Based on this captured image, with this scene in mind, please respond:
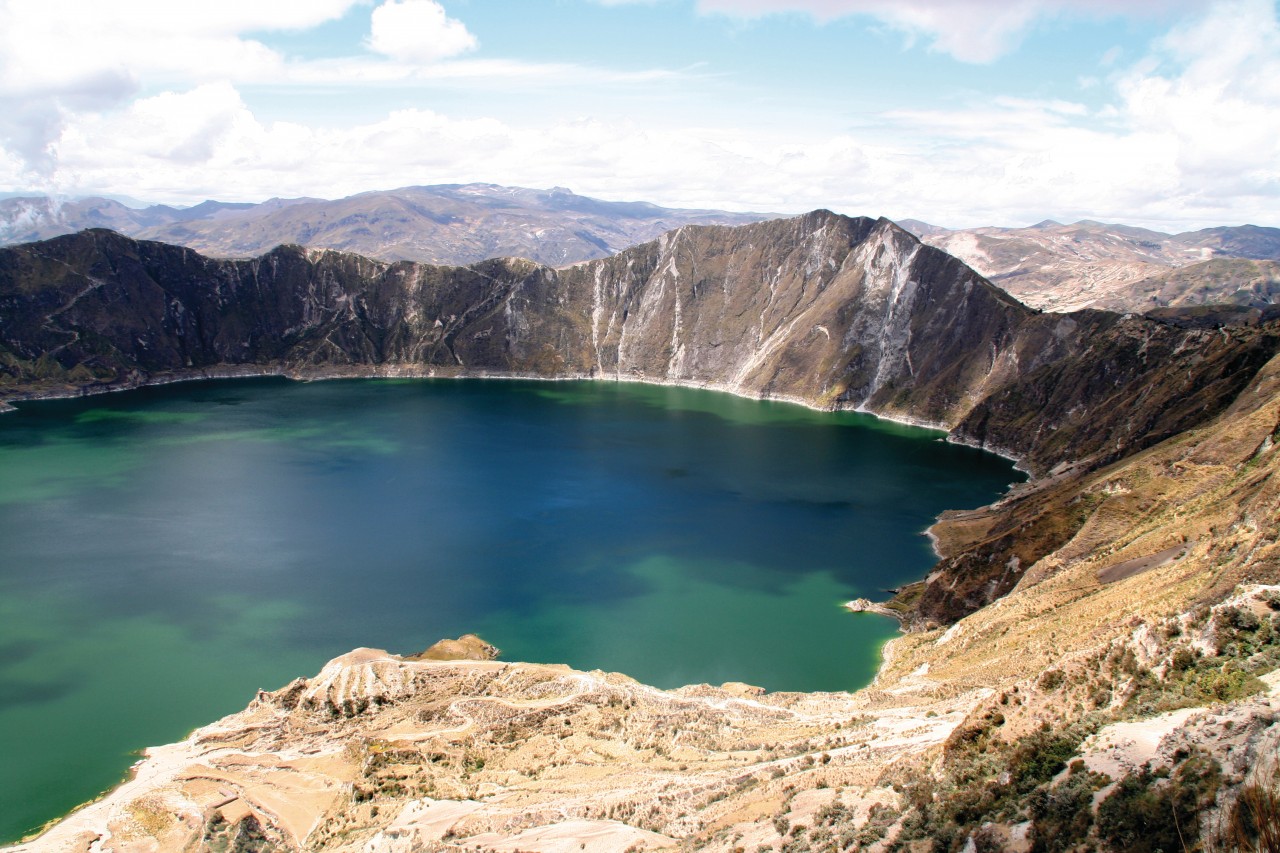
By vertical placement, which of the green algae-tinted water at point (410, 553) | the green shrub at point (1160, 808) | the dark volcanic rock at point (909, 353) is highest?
the green shrub at point (1160, 808)

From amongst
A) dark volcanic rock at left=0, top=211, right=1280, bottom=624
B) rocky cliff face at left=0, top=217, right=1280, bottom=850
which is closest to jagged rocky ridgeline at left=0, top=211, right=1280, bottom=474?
dark volcanic rock at left=0, top=211, right=1280, bottom=624

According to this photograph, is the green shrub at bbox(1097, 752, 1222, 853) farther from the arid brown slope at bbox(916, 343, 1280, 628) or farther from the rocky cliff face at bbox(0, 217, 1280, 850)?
the arid brown slope at bbox(916, 343, 1280, 628)

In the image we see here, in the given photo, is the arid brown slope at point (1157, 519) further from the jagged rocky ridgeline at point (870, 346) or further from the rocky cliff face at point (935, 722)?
the jagged rocky ridgeline at point (870, 346)

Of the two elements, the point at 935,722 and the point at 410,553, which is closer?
the point at 935,722

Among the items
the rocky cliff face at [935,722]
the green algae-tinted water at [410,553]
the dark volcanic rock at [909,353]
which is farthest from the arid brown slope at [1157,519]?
the green algae-tinted water at [410,553]

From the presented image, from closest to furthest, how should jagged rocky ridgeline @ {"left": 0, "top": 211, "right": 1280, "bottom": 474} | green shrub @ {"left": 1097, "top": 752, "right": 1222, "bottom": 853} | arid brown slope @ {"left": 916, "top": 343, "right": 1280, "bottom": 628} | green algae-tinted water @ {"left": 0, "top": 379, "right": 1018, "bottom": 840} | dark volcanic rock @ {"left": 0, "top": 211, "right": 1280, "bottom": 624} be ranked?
green shrub @ {"left": 1097, "top": 752, "right": 1222, "bottom": 853} → arid brown slope @ {"left": 916, "top": 343, "right": 1280, "bottom": 628} → green algae-tinted water @ {"left": 0, "top": 379, "right": 1018, "bottom": 840} → dark volcanic rock @ {"left": 0, "top": 211, "right": 1280, "bottom": 624} → jagged rocky ridgeline @ {"left": 0, "top": 211, "right": 1280, "bottom": 474}

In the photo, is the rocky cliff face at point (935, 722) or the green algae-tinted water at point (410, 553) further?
the green algae-tinted water at point (410, 553)

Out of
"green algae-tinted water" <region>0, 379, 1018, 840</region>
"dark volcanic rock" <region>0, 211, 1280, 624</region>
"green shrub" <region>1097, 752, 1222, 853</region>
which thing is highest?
"green shrub" <region>1097, 752, 1222, 853</region>

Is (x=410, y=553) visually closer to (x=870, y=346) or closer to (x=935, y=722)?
(x=935, y=722)

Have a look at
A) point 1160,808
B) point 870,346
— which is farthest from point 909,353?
point 1160,808
